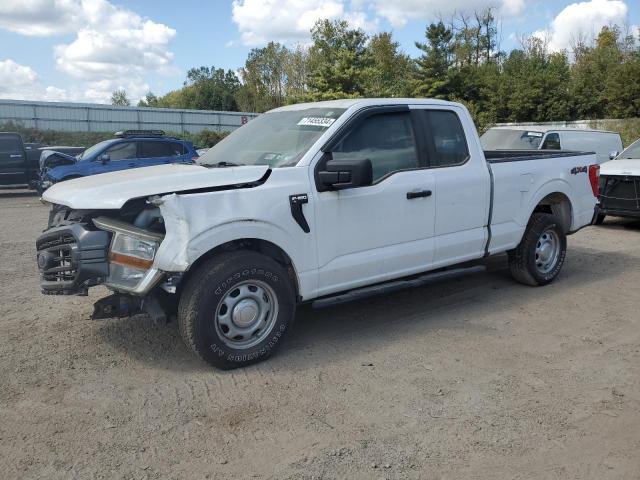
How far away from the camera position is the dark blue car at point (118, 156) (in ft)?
47.1

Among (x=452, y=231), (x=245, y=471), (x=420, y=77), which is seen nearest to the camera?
(x=245, y=471)

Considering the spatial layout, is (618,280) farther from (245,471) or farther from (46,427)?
(46,427)

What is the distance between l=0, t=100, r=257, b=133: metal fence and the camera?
115ft

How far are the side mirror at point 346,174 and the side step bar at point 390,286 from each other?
90cm

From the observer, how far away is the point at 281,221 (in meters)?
4.37

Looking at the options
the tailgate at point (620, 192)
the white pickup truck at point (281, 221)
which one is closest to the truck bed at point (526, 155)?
the white pickup truck at point (281, 221)

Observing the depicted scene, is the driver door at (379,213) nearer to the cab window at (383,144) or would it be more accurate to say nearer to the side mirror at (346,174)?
the cab window at (383,144)

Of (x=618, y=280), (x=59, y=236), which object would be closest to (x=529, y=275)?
(x=618, y=280)

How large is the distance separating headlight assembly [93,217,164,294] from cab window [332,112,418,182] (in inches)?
64.0

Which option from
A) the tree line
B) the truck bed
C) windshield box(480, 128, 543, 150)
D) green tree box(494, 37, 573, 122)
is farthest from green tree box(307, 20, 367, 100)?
the truck bed

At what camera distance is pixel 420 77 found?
41.9m

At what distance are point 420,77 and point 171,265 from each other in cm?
→ 4058

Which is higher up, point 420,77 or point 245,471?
point 420,77

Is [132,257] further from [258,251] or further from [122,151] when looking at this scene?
[122,151]
